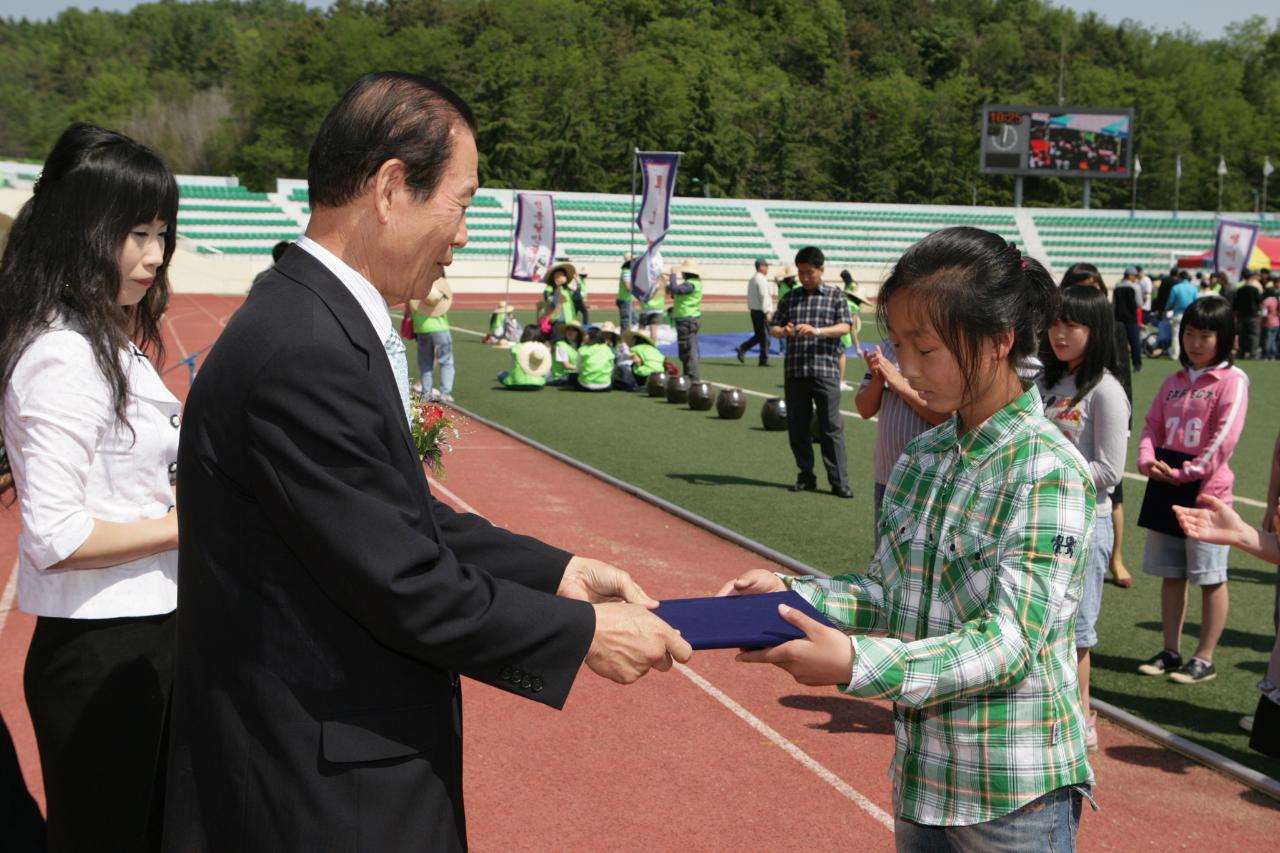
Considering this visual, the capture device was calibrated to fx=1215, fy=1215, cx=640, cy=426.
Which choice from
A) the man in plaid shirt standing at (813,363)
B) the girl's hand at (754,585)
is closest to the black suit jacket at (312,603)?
the girl's hand at (754,585)

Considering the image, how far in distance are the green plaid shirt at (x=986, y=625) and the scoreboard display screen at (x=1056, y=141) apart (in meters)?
60.5

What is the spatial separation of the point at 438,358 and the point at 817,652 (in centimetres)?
1535

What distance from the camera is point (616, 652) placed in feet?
7.41

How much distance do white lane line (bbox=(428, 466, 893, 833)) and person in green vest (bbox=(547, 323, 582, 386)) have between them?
515 inches

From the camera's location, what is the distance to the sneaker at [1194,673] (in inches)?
252

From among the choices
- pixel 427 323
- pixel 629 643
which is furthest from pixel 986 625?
pixel 427 323

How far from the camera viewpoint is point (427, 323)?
16109 millimetres

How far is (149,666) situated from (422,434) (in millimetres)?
1852

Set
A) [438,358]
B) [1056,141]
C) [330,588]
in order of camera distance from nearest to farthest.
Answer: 1. [330,588]
2. [438,358]
3. [1056,141]

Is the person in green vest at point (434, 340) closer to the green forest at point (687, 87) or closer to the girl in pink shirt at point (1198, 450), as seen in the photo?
the girl in pink shirt at point (1198, 450)

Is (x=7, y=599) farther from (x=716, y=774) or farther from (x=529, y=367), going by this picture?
(x=529, y=367)

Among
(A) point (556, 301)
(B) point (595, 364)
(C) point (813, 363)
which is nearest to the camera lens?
(C) point (813, 363)

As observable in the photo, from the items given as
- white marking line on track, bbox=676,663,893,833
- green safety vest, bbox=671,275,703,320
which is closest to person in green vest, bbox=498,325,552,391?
green safety vest, bbox=671,275,703,320

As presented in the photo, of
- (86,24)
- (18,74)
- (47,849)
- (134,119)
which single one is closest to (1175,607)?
(47,849)
